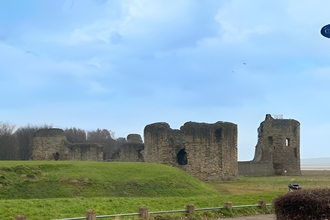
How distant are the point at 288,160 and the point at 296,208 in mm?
42032

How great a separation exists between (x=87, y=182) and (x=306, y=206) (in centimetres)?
1323

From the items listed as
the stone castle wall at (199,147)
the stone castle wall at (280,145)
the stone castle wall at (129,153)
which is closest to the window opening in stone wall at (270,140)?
the stone castle wall at (280,145)

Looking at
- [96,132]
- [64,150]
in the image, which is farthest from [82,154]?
[96,132]

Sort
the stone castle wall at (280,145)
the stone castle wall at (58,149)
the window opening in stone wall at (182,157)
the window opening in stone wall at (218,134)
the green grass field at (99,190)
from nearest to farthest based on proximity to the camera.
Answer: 1. the green grass field at (99,190)
2. the window opening in stone wall at (218,134)
3. the window opening in stone wall at (182,157)
4. the stone castle wall at (58,149)
5. the stone castle wall at (280,145)

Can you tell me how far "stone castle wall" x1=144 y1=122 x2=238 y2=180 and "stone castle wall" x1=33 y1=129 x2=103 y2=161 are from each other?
8.94 meters

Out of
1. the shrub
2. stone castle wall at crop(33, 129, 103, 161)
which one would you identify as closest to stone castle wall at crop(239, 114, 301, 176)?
stone castle wall at crop(33, 129, 103, 161)

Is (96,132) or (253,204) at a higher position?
(96,132)

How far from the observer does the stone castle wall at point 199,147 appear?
36375 mm

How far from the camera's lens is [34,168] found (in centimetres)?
2212

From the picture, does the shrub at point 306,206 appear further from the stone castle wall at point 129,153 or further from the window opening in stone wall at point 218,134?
the stone castle wall at point 129,153

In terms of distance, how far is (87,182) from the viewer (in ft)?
69.6

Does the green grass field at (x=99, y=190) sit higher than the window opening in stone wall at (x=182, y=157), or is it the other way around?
the window opening in stone wall at (x=182, y=157)

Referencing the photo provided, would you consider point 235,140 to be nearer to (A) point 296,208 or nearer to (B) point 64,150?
(B) point 64,150

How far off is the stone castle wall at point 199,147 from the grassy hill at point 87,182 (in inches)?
439
